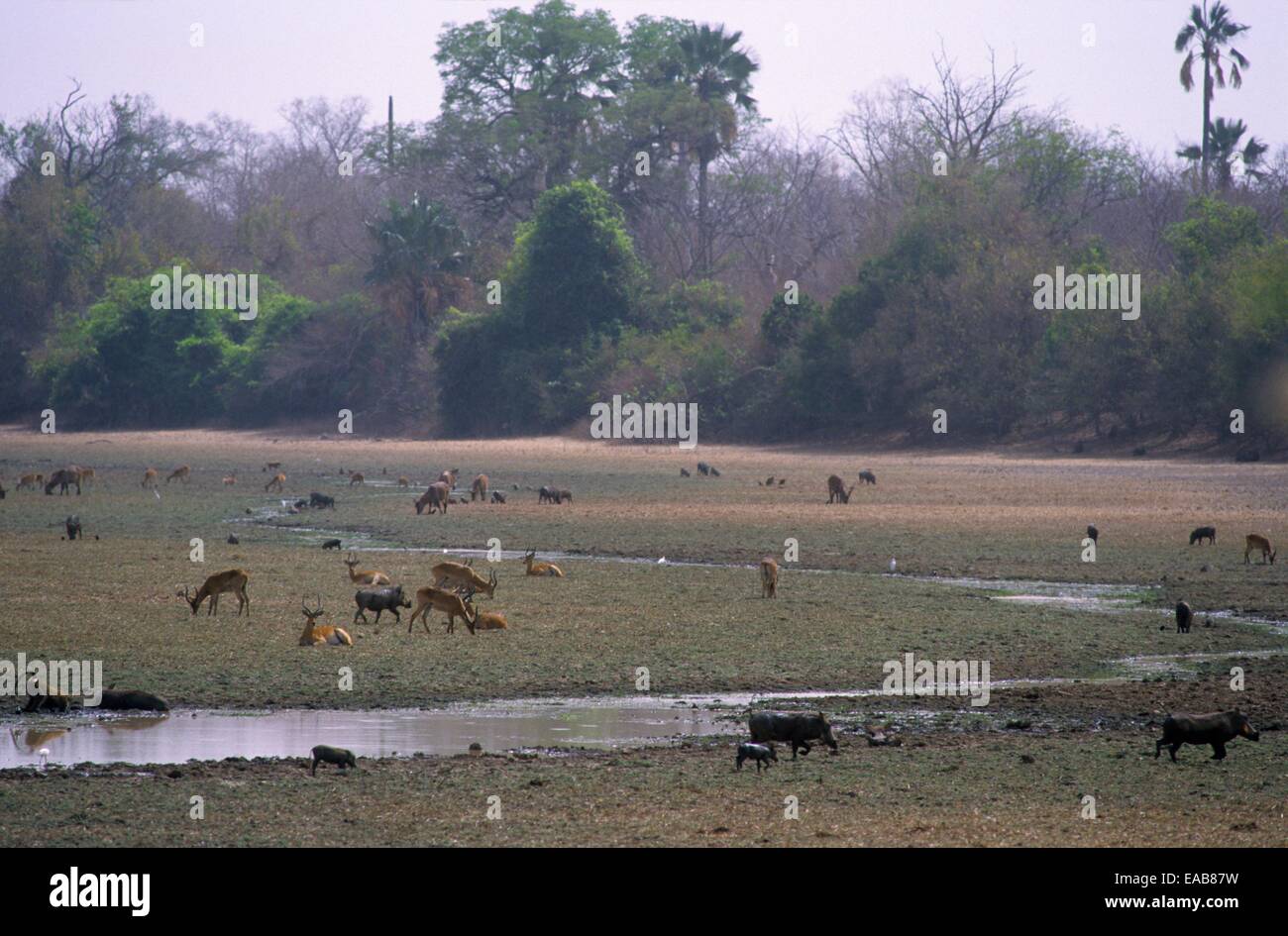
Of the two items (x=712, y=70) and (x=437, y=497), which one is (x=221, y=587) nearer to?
(x=437, y=497)

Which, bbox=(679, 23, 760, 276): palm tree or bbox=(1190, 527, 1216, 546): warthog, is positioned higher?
bbox=(679, 23, 760, 276): palm tree

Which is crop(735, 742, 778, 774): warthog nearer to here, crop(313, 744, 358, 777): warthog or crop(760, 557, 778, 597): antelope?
crop(313, 744, 358, 777): warthog

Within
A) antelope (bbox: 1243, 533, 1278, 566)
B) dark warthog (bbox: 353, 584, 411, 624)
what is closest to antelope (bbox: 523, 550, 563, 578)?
dark warthog (bbox: 353, 584, 411, 624)

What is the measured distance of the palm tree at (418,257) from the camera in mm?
68812

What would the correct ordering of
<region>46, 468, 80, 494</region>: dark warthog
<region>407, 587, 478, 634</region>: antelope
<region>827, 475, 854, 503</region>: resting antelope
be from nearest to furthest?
<region>407, 587, 478, 634</region>: antelope → <region>827, 475, 854, 503</region>: resting antelope → <region>46, 468, 80, 494</region>: dark warthog

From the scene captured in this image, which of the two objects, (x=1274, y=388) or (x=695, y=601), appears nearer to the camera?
(x=695, y=601)

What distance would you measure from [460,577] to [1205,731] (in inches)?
380

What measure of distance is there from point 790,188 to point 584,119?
13.4 metres

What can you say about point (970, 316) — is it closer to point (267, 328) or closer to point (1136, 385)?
point (1136, 385)

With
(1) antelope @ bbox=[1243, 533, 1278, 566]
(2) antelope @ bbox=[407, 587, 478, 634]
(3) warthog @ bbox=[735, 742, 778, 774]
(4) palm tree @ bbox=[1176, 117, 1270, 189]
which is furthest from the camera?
(4) palm tree @ bbox=[1176, 117, 1270, 189]

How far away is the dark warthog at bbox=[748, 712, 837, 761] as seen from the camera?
10891 millimetres

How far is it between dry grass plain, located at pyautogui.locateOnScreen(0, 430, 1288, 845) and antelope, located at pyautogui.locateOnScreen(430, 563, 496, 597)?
0.84 feet

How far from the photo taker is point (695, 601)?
1869 centimetres
